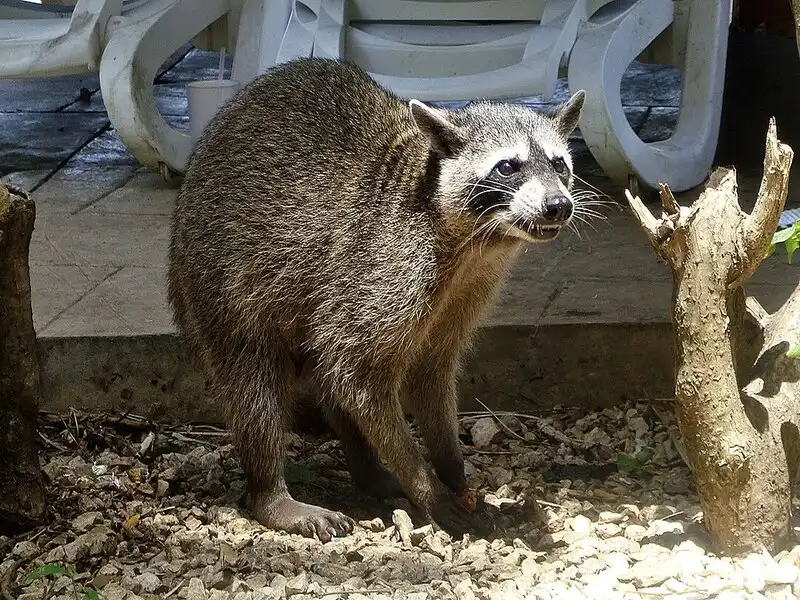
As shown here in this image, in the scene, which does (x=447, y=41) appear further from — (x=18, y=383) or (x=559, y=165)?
(x=18, y=383)

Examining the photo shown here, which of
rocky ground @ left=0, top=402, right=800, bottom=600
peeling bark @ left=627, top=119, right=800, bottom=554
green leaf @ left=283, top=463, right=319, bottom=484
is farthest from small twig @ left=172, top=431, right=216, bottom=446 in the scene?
peeling bark @ left=627, top=119, right=800, bottom=554

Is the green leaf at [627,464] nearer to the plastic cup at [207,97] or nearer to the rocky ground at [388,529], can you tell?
the rocky ground at [388,529]

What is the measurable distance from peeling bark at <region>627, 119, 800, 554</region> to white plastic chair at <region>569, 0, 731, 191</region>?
2.29m

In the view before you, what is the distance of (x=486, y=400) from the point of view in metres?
4.35

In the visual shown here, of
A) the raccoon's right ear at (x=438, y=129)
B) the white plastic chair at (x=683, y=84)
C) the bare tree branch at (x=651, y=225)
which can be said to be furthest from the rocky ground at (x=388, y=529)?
the white plastic chair at (x=683, y=84)

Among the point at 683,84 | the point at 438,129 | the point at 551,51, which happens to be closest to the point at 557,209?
the point at 438,129

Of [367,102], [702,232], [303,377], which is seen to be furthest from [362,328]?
[702,232]

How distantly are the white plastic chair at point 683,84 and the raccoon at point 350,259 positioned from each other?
166cm

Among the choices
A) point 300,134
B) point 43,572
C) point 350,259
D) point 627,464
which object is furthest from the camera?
point 627,464

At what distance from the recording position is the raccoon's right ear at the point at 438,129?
345cm

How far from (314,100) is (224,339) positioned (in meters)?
0.78

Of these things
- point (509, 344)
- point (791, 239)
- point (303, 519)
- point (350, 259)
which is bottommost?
point (303, 519)

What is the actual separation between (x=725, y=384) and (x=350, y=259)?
1.15 m

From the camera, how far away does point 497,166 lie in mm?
3400
